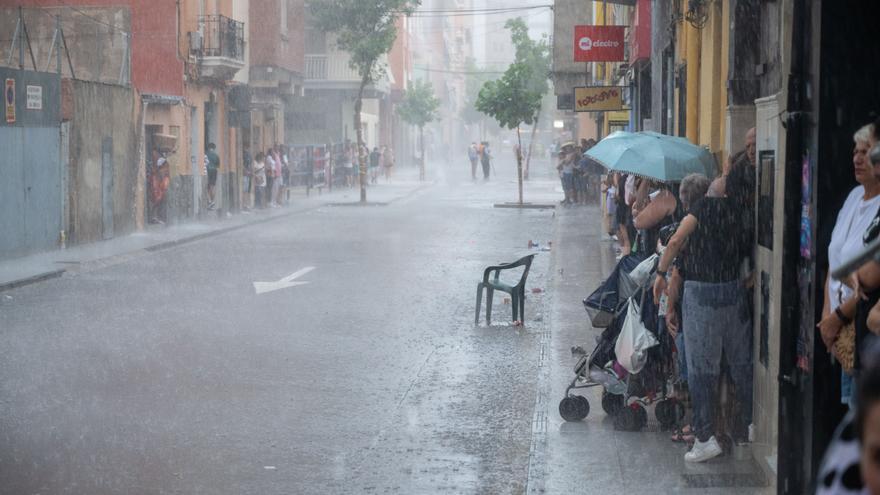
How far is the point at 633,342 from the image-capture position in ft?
26.6

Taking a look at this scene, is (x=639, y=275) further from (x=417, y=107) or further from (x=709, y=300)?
(x=417, y=107)

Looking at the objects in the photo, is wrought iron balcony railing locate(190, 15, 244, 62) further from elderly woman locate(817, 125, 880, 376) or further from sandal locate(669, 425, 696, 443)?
elderly woman locate(817, 125, 880, 376)

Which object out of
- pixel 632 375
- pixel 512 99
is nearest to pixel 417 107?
pixel 512 99

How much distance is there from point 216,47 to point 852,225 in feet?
99.2

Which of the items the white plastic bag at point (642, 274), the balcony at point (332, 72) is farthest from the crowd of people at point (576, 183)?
the white plastic bag at point (642, 274)

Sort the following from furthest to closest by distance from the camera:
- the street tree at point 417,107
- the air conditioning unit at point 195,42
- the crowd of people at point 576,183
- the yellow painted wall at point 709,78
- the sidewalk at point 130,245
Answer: the street tree at point 417,107 < the crowd of people at point 576,183 < the air conditioning unit at point 195,42 < the sidewalk at point 130,245 < the yellow painted wall at point 709,78

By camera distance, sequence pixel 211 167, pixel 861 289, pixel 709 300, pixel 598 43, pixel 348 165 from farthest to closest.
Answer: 1. pixel 348 165
2. pixel 211 167
3. pixel 598 43
4. pixel 709 300
5. pixel 861 289

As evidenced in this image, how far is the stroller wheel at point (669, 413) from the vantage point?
8180 millimetres

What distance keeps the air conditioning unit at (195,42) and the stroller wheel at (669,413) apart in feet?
87.2

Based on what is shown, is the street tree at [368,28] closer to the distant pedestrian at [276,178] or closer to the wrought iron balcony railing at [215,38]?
the distant pedestrian at [276,178]

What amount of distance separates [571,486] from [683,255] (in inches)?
57.1

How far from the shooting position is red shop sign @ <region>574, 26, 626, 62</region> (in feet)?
79.7

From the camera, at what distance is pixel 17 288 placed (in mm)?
17172

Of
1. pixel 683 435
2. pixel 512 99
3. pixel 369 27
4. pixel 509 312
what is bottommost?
pixel 509 312
